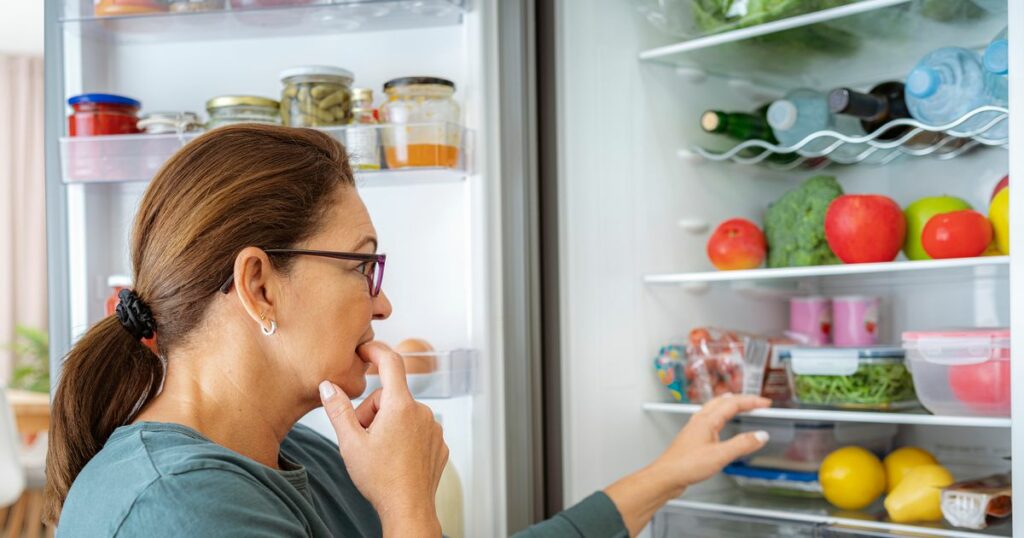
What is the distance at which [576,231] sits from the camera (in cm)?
162

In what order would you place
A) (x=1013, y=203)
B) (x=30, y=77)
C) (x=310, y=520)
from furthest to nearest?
(x=30, y=77), (x=1013, y=203), (x=310, y=520)

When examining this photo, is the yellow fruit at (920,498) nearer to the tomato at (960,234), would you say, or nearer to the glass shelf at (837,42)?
the tomato at (960,234)

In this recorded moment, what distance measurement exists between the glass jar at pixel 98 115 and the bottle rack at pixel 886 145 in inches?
37.2

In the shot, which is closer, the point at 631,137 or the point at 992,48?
the point at 992,48

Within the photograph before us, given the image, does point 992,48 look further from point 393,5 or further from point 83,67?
point 83,67

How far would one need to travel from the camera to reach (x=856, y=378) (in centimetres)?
152

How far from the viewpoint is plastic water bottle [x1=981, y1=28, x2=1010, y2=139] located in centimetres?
128

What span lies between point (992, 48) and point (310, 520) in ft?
3.36

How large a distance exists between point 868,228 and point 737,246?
0.73 feet

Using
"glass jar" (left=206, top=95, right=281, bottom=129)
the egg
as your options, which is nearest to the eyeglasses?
the egg

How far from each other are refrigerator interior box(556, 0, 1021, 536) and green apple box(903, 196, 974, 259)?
85 millimetres

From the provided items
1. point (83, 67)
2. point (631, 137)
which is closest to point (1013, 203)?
point (631, 137)

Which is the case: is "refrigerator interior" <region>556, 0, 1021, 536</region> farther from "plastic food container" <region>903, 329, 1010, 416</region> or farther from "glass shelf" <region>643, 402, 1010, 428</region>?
"plastic food container" <region>903, 329, 1010, 416</region>

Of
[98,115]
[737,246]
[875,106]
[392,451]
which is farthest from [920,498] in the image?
[98,115]
